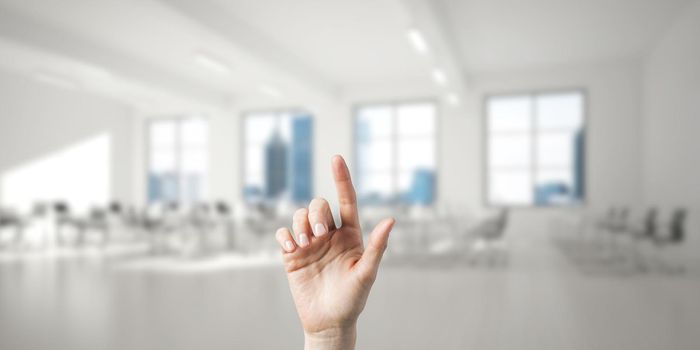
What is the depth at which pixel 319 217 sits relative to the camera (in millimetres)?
903

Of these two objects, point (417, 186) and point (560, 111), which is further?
point (417, 186)

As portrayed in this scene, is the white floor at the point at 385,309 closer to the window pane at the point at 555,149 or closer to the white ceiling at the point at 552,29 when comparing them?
the white ceiling at the point at 552,29

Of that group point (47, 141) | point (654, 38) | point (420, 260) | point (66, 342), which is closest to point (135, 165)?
point (47, 141)

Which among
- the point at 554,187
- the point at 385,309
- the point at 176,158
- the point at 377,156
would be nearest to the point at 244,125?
the point at 176,158

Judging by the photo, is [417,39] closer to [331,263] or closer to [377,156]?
[377,156]

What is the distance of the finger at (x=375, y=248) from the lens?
0.80 metres

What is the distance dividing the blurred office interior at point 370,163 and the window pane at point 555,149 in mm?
48

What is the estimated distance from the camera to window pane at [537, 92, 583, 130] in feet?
31.8

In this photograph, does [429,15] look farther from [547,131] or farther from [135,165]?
[135,165]

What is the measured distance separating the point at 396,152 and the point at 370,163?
0.71 metres

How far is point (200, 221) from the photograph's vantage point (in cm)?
819

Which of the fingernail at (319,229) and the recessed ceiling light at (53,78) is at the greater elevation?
the recessed ceiling light at (53,78)

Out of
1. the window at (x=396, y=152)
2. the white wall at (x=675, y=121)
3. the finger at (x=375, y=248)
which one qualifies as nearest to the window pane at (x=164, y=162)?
the window at (x=396, y=152)

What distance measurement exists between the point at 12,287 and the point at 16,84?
676cm
